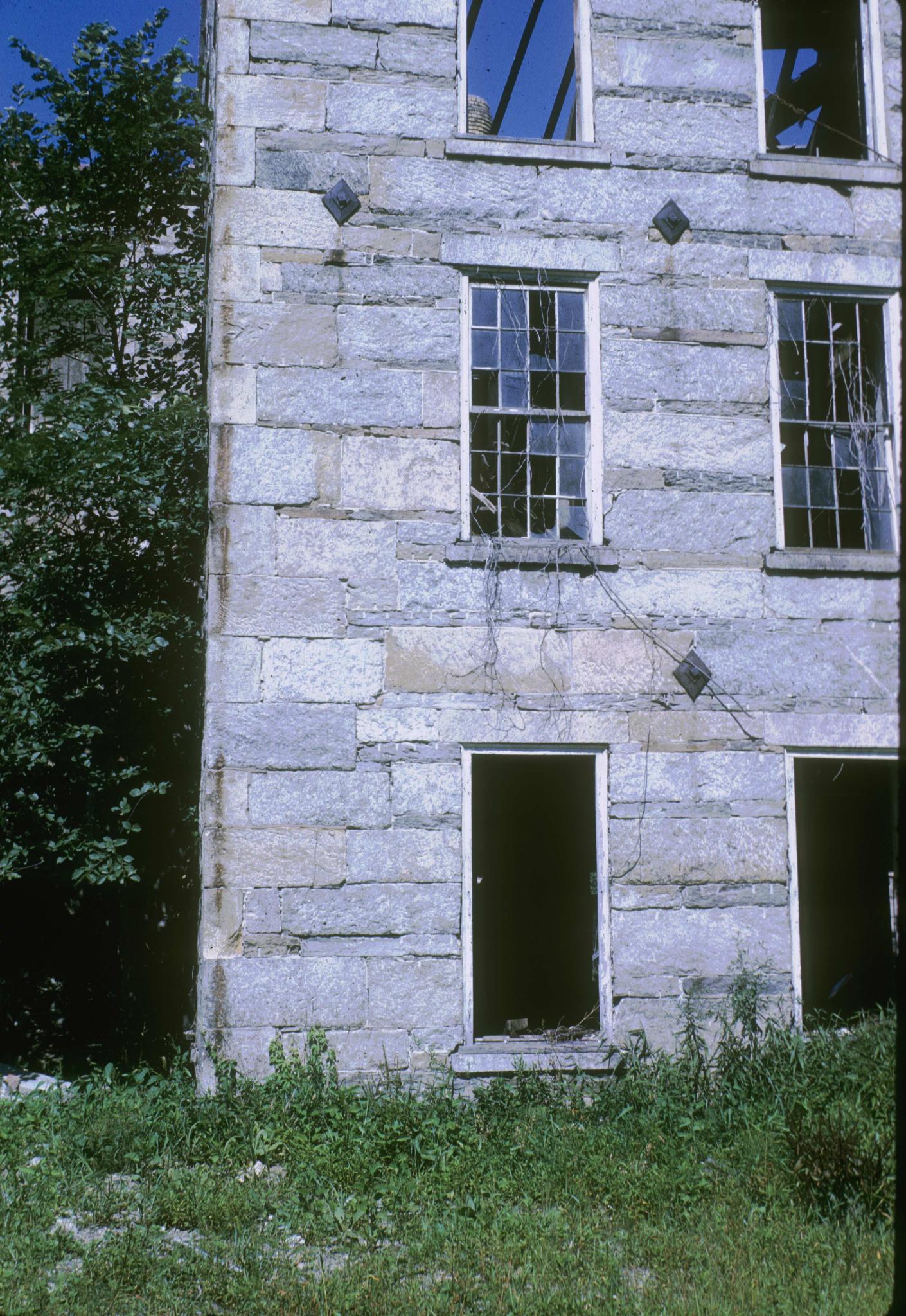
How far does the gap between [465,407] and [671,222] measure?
2.04 meters

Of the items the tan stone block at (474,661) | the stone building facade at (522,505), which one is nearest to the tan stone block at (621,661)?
the stone building facade at (522,505)

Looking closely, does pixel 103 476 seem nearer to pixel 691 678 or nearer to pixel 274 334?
pixel 274 334

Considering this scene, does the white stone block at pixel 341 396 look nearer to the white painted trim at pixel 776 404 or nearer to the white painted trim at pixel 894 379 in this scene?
the white painted trim at pixel 776 404

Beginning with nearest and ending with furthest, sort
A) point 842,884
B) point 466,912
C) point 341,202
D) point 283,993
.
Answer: point 283,993
point 466,912
point 341,202
point 842,884

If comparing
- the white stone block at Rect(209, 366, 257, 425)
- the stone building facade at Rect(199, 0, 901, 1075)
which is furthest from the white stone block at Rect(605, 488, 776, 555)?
the white stone block at Rect(209, 366, 257, 425)

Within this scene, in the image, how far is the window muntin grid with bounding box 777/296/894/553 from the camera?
8047 mm

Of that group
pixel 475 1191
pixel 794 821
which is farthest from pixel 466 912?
pixel 794 821

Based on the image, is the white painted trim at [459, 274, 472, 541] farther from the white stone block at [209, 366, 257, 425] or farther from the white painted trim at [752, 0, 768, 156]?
the white painted trim at [752, 0, 768, 156]

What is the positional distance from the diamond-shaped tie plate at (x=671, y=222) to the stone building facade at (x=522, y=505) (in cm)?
8

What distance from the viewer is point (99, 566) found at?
8.82 meters

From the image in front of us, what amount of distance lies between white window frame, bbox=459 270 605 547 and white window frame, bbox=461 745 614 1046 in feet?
4.61

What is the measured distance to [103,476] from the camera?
28.4 ft

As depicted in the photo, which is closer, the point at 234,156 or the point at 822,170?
the point at 234,156

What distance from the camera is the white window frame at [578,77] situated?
7.92 meters
